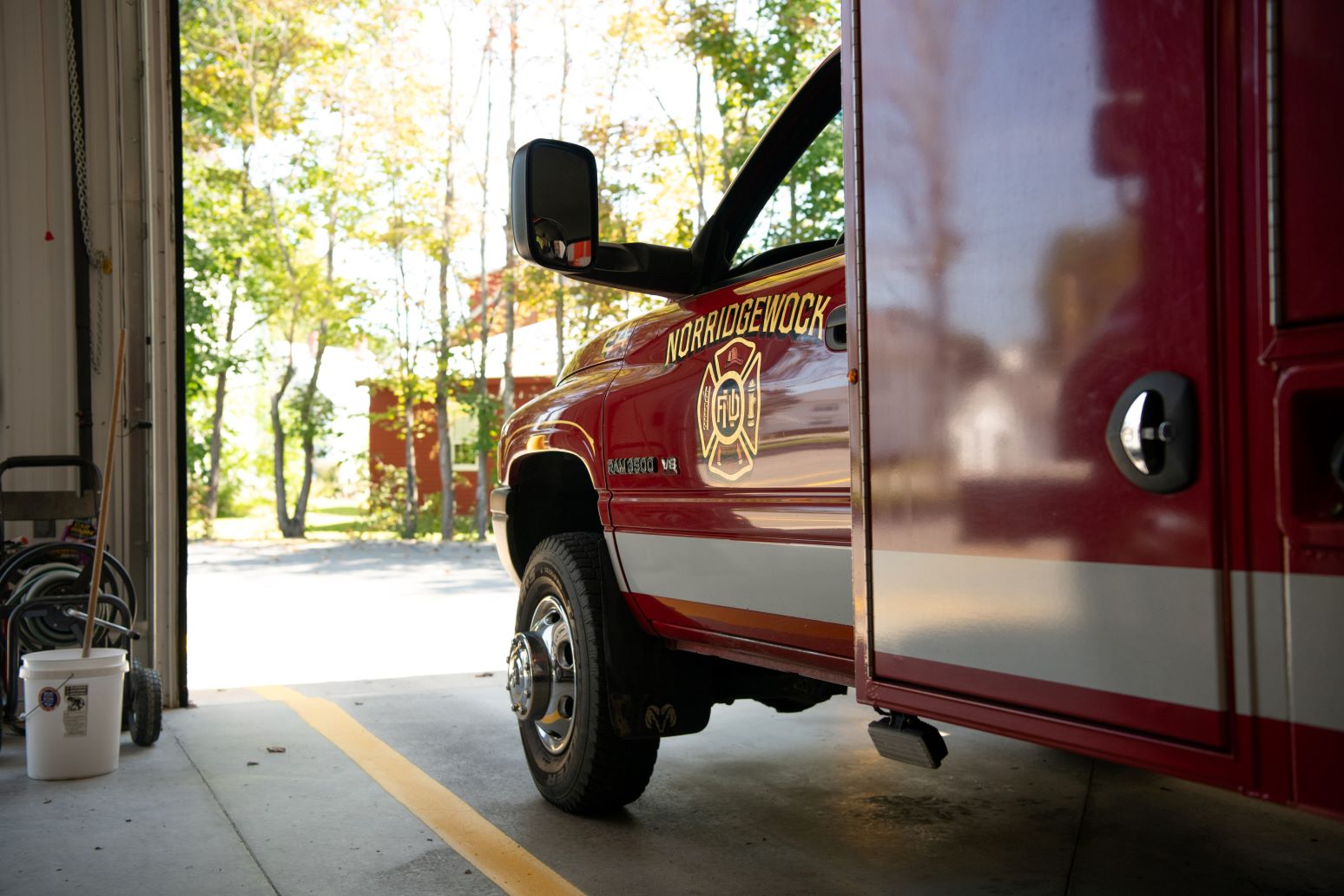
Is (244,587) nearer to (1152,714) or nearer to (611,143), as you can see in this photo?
(611,143)

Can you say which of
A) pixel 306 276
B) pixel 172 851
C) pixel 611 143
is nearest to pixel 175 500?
pixel 172 851

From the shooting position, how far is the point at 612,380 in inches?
161

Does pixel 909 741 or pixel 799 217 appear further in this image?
pixel 799 217

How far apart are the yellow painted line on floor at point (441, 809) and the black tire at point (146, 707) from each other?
731 mm

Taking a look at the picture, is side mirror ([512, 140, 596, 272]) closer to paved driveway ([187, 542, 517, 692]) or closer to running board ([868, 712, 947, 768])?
running board ([868, 712, 947, 768])

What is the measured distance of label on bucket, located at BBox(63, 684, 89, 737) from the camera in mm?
4828

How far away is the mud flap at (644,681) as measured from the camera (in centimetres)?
402

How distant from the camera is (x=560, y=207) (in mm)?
3375

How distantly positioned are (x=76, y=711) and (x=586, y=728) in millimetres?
2201

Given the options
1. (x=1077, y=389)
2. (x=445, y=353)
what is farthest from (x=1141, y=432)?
(x=445, y=353)

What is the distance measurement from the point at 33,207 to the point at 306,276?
52.5 ft

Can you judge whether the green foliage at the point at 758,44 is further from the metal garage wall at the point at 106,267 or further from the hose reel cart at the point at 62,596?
the hose reel cart at the point at 62,596

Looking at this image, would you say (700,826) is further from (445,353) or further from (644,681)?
(445,353)

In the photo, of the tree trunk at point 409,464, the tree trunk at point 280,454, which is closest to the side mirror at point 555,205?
the tree trunk at point 409,464
